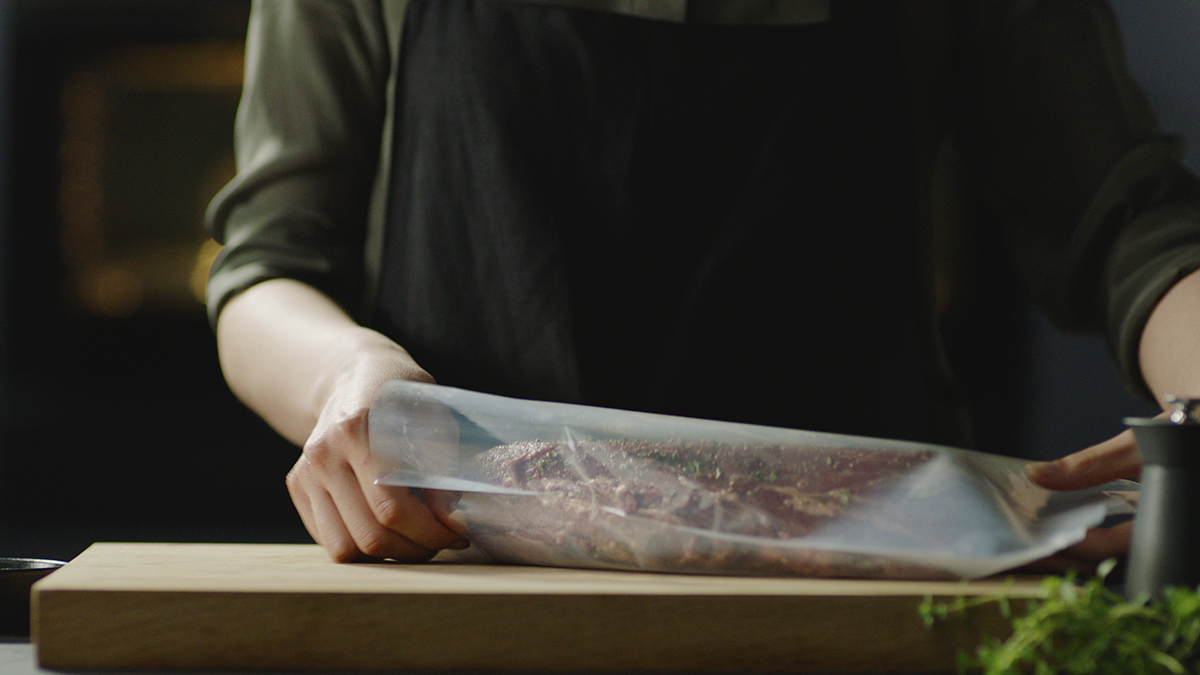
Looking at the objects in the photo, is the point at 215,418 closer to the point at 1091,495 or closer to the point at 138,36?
the point at 138,36

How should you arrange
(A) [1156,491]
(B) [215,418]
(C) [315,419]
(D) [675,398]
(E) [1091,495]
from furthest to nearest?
(B) [215,418] < (D) [675,398] < (C) [315,419] < (E) [1091,495] < (A) [1156,491]

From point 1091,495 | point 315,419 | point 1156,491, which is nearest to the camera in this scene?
point 1156,491

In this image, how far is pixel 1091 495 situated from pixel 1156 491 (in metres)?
0.17

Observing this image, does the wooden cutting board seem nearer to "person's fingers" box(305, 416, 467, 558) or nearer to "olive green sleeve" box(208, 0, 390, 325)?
"person's fingers" box(305, 416, 467, 558)

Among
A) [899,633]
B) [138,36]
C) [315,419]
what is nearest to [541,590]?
[899,633]

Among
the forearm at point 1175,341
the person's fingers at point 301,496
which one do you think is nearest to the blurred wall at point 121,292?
the person's fingers at point 301,496

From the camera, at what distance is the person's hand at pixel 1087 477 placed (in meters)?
0.69

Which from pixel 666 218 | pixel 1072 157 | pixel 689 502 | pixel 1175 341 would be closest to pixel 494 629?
pixel 689 502

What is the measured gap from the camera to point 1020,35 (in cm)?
105

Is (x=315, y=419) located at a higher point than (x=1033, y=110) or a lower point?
lower

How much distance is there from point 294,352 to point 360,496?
191 mm

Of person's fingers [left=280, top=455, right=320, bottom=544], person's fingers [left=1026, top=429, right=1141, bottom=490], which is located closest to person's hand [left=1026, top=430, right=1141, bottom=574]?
person's fingers [left=1026, top=429, right=1141, bottom=490]

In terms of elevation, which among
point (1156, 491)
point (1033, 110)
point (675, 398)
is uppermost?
point (1033, 110)

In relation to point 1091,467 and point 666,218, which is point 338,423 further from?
point 1091,467
